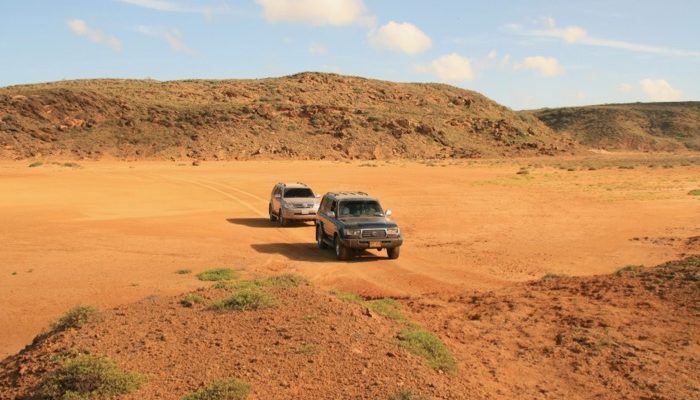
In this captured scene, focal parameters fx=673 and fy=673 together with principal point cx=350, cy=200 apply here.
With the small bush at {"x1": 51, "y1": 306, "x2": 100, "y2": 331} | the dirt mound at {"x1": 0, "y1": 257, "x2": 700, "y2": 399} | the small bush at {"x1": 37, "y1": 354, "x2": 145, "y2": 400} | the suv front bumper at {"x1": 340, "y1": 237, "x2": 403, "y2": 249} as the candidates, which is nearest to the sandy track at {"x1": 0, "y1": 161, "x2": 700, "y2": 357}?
the suv front bumper at {"x1": 340, "y1": 237, "x2": 403, "y2": 249}

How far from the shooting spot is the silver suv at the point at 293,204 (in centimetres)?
2489

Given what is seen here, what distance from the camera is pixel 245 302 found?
10734mm

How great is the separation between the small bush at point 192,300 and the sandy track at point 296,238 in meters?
2.86

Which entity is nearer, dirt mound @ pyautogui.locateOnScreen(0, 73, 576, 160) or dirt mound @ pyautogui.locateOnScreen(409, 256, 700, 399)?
dirt mound @ pyautogui.locateOnScreen(409, 256, 700, 399)

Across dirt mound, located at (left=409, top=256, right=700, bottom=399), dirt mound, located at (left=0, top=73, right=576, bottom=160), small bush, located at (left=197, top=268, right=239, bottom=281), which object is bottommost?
small bush, located at (left=197, top=268, right=239, bottom=281)

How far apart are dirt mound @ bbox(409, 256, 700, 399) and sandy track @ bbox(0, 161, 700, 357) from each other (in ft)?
8.32

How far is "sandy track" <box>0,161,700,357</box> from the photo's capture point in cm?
1548

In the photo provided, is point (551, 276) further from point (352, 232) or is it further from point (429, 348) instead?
point (429, 348)

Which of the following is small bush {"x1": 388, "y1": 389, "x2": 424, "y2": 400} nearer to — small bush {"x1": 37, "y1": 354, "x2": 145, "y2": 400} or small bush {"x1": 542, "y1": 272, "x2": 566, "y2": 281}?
small bush {"x1": 37, "y1": 354, "x2": 145, "y2": 400}

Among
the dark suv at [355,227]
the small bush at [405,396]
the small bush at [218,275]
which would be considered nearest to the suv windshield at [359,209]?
the dark suv at [355,227]

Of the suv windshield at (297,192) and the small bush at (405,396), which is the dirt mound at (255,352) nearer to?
the small bush at (405,396)

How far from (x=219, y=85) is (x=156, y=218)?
8148 cm

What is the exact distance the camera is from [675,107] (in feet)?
543

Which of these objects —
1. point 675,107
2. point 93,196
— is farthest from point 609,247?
point 675,107
